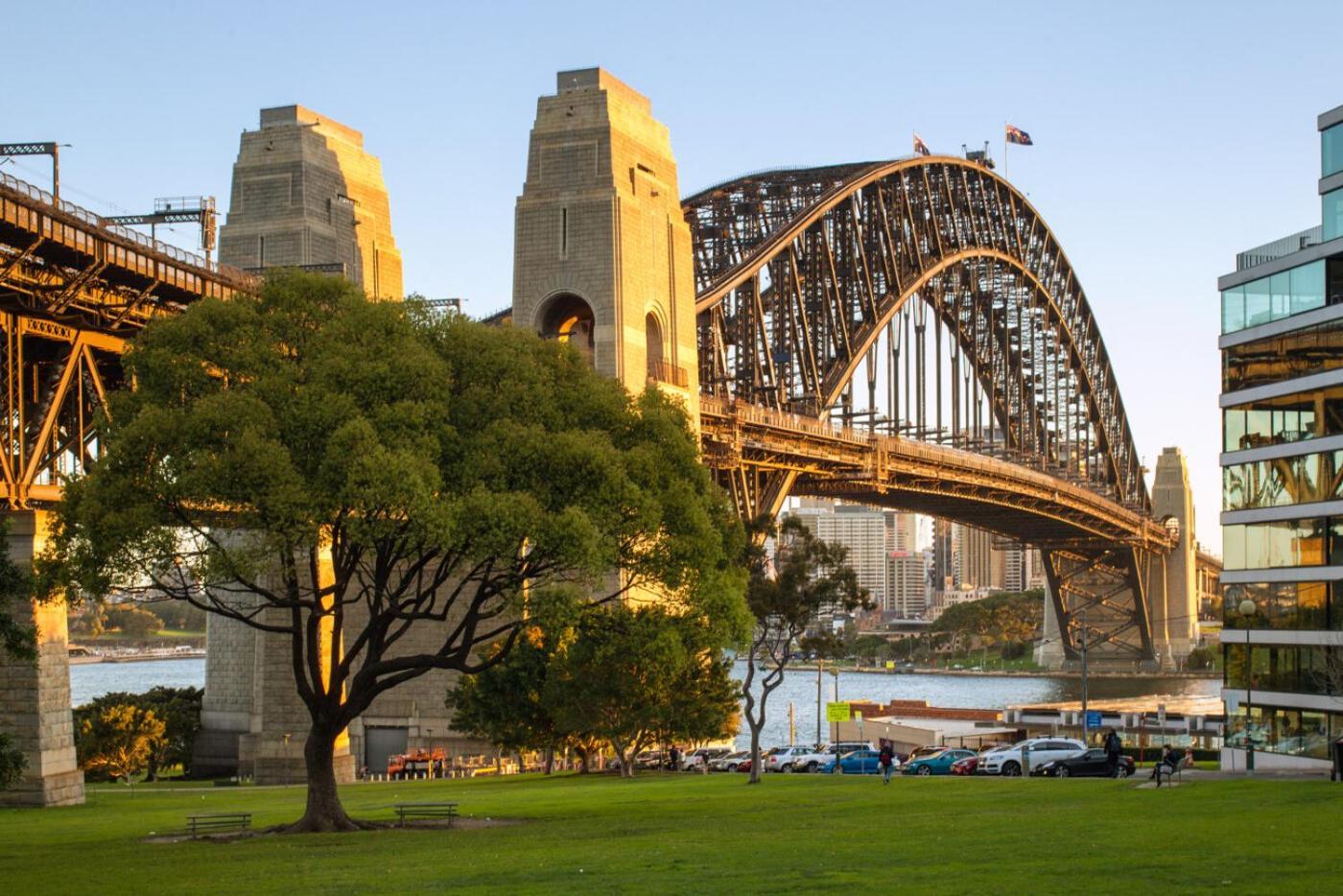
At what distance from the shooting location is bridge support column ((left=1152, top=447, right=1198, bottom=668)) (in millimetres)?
179125

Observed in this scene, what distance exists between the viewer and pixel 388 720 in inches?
2830

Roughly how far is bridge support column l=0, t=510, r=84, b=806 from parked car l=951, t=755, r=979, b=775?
2856cm

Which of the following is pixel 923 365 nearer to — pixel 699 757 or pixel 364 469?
pixel 699 757

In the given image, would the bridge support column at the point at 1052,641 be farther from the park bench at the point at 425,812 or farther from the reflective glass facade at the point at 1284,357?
the park bench at the point at 425,812

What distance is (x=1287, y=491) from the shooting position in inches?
2114

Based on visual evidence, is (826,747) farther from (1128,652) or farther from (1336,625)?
(1128,652)

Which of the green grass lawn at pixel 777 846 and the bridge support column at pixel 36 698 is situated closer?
the green grass lawn at pixel 777 846

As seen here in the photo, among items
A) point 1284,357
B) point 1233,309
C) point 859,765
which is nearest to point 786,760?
point 859,765

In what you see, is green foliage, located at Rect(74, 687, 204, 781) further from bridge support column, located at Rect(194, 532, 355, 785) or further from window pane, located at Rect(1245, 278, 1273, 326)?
window pane, located at Rect(1245, 278, 1273, 326)

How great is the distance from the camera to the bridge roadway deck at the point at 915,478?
83875mm

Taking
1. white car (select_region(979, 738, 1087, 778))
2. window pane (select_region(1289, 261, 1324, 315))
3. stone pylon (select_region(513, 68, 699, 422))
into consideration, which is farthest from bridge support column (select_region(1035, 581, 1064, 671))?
window pane (select_region(1289, 261, 1324, 315))

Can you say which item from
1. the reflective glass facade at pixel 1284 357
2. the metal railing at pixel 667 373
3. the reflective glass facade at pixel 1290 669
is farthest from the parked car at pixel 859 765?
the reflective glass facade at pixel 1284 357

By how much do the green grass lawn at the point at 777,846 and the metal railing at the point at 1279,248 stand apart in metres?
19.6

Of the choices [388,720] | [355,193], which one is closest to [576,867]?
[388,720]
